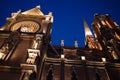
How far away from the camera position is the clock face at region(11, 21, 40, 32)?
120 ft

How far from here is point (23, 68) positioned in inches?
886

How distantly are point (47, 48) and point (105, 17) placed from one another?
20.3 meters

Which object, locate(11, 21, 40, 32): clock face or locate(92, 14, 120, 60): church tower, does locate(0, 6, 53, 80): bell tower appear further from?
locate(92, 14, 120, 60): church tower

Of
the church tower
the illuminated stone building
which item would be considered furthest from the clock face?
the church tower

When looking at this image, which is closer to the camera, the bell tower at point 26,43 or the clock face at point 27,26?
the bell tower at point 26,43

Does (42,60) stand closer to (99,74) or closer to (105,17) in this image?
(99,74)

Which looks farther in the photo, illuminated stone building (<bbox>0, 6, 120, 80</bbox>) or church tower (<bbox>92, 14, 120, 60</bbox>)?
church tower (<bbox>92, 14, 120, 60</bbox>)

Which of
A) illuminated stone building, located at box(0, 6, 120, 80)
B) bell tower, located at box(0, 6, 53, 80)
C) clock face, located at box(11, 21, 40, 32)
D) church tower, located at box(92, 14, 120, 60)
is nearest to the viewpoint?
bell tower, located at box(0, 6, 53, 80)

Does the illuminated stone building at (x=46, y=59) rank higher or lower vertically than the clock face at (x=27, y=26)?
lower

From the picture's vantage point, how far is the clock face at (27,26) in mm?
36500

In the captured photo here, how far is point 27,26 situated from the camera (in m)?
37.6

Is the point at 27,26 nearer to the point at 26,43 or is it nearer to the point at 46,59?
the point at 26,43

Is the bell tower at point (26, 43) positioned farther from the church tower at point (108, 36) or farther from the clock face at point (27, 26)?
the church tower at point (108, 36)

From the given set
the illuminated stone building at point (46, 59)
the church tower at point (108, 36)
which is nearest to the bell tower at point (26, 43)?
the illuminated stone building at point (46, 59)
